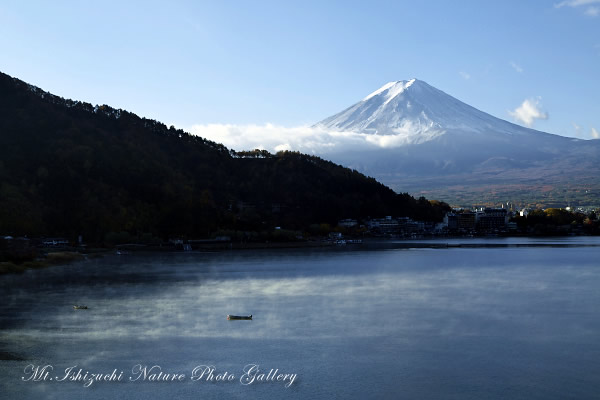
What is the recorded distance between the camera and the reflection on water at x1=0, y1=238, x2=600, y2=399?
1051 cm

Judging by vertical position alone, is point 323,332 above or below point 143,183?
below

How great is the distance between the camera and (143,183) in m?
48.4

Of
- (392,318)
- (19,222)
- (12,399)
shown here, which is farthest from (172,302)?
(19,222)

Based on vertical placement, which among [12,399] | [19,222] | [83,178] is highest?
[83,178]

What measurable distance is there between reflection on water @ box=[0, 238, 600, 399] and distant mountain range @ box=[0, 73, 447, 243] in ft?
54.1

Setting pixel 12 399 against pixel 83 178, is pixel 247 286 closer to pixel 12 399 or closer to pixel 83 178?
pixel 12 399

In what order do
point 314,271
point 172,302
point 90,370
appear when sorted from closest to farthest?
1. point 90,370
2. point 172,302
3. point 314,271

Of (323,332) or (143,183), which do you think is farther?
(143,183)

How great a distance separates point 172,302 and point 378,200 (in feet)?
173

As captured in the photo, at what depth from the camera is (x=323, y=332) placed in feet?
46.9

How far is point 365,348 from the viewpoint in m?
12.8

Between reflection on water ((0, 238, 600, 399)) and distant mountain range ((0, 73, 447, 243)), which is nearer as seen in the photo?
reflection on water ((0, 238, 600, 399))

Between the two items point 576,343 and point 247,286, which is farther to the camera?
point 247,286

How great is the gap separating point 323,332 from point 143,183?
36011 millimetres
